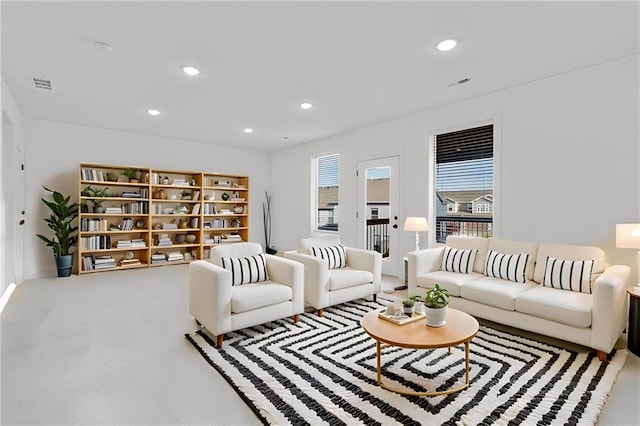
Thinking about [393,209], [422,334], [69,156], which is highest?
[69,156]

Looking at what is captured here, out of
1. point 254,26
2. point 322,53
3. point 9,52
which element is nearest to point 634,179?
point 322,53

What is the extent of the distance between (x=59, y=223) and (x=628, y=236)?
23.1 ft

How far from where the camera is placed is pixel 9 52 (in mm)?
2934

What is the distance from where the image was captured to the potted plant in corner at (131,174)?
19.5 feet

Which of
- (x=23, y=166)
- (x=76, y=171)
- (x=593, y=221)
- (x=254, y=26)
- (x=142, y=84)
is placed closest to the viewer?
(x=254, y=26)

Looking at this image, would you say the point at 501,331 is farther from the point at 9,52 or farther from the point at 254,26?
the point at 9,52

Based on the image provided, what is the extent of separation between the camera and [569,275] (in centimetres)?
297

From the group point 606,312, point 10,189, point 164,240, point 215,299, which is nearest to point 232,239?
point 164,240

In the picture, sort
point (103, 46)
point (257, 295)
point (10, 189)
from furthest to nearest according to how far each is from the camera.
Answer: point (10, 189), point (257, 295), point (103, 46)

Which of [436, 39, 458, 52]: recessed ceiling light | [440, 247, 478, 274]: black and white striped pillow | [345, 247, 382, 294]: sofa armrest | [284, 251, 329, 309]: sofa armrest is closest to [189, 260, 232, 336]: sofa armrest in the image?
[284, 251, 329, 309]: sofa armrest

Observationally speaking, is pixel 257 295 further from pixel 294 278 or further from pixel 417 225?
pixel 417 225

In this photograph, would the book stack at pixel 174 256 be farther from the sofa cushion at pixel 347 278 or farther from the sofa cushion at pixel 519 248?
the sofa cushion at pixel 519 248

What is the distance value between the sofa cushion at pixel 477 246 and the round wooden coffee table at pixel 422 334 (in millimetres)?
1448

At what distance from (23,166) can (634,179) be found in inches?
306
